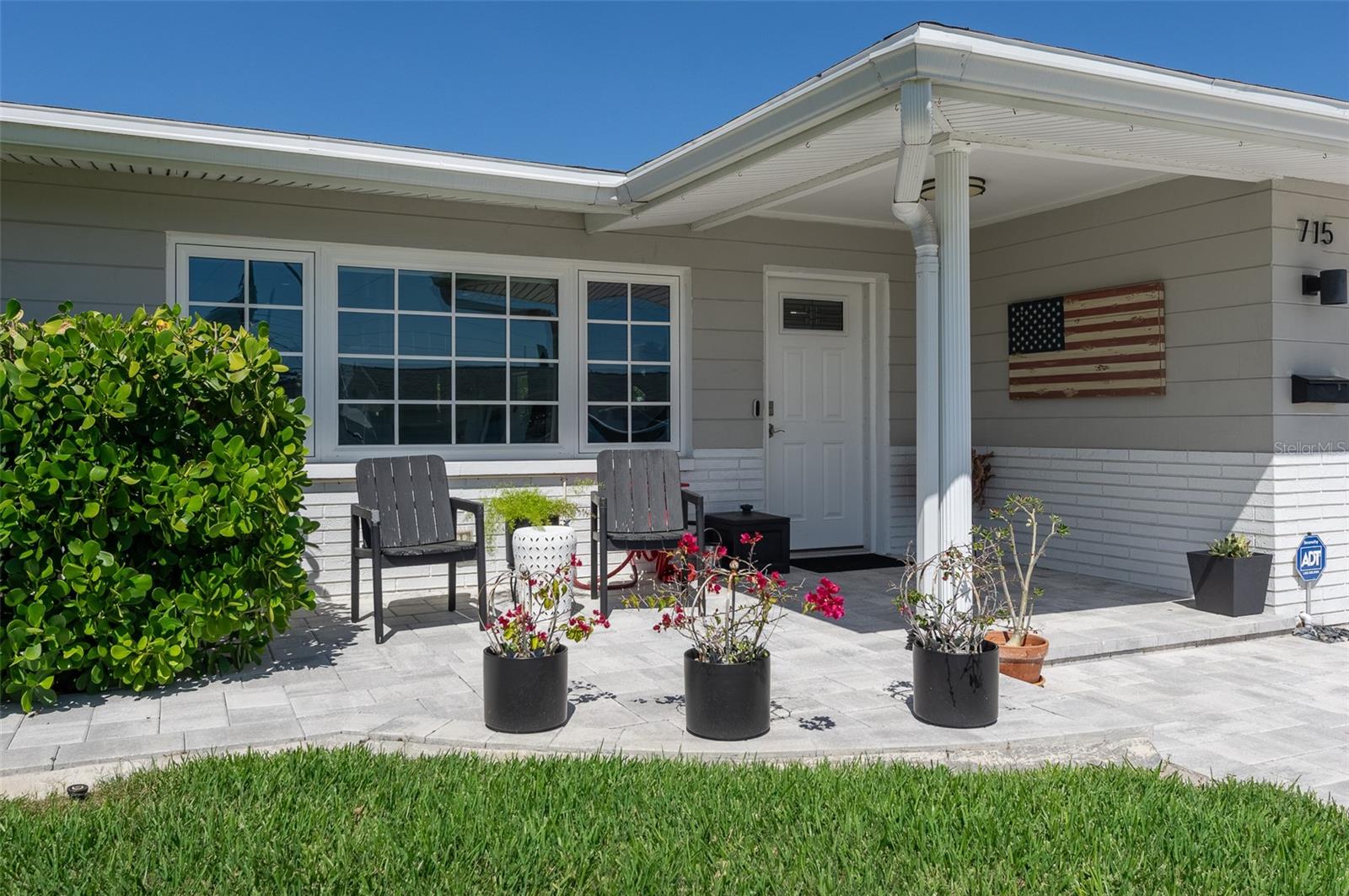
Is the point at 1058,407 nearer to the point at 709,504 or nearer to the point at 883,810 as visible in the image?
the point at 709,504

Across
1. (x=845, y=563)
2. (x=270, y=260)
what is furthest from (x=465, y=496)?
(x=845, y=563)

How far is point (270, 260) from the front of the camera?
5.57 meters

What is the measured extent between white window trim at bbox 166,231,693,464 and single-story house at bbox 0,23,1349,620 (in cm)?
2

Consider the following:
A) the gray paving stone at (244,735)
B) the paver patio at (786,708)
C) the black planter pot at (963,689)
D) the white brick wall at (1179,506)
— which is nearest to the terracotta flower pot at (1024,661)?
the paver patio at (786,708)

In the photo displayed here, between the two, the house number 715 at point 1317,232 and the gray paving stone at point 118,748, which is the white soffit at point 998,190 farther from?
the gray paving stone at point 118,748

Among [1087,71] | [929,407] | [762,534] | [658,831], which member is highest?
[1087,71]

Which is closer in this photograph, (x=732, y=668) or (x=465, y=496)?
(x=732, y=668)

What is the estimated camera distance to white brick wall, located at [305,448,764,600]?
555 centimetres

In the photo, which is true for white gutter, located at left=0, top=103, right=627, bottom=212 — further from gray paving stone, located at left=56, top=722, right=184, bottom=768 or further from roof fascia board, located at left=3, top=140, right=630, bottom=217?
gray paving stone, located at left=56, top=722, right=184, bottom=768

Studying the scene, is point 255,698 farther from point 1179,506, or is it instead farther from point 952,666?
point 1179,506

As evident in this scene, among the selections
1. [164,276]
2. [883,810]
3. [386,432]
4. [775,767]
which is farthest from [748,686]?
[164,276]

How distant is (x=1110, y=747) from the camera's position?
127 inches

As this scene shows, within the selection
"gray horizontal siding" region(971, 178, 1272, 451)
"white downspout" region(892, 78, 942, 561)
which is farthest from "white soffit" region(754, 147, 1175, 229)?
"white downspout" region(892, 78, 942, 561)

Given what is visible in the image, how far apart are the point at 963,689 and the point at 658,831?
4.44ft
